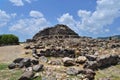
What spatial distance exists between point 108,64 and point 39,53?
248 inches

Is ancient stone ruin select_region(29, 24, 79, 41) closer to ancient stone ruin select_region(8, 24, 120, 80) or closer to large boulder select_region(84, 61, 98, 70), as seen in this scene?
ancient stone ruin select_region(8, 24, 120, 80)

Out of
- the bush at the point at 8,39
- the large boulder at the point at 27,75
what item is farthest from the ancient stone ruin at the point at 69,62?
the bush at the point at 8,39

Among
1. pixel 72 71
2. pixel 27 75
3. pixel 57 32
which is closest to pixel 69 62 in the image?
pixel 72 71

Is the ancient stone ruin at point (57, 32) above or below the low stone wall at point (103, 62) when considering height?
above

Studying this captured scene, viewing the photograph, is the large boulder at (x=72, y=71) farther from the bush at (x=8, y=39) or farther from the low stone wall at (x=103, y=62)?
the bush at (x=8, y=39)

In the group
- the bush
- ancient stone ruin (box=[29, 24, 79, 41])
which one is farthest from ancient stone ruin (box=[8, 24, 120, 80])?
the bush

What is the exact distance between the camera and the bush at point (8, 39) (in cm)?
3975

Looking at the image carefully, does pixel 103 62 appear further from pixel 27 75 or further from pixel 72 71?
pixel 27 75

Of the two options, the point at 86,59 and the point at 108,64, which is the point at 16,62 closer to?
the point at 86,59

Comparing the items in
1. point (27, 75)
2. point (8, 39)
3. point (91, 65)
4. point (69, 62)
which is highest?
point (8, 39)

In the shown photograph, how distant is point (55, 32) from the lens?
127 ft

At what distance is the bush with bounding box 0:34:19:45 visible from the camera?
3975 cm

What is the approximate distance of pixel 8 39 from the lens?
4012 centimetres

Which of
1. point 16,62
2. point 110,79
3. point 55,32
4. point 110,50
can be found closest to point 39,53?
point 16,62
